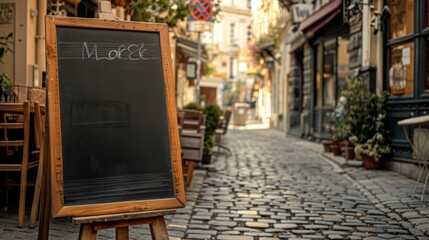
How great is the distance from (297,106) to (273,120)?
981 centimetres

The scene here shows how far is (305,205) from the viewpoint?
7527 mm

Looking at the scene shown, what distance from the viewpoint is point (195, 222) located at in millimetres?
6324

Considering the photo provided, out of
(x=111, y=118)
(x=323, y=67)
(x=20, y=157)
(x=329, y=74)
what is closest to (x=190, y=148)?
(x=20, y=157)

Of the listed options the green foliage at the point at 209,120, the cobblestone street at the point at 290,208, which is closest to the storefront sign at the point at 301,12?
the green foliage at the point at 209,120

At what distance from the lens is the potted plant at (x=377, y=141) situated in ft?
35.9

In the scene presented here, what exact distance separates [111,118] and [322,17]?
520 inches

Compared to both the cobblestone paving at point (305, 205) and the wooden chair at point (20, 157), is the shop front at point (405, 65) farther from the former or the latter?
the wooden chair at point (20, 157)

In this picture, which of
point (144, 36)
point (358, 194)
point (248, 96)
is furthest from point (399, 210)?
point (248, 96)

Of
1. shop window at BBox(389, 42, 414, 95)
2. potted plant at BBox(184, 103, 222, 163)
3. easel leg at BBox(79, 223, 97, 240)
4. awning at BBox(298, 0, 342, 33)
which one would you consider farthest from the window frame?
easel leg at BBox(79, 223, 97, 240)

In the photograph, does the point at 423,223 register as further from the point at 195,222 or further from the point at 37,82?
the point at 37,82

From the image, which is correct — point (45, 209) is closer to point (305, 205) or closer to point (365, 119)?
point (305, 205)

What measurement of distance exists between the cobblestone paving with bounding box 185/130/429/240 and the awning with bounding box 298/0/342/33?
15.9 ft

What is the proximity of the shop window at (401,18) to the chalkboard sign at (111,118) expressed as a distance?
7.16 metres

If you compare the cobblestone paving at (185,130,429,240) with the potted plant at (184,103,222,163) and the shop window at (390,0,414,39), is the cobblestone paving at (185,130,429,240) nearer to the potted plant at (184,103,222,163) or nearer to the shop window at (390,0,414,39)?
the potted plant at (184,103,222,163)
